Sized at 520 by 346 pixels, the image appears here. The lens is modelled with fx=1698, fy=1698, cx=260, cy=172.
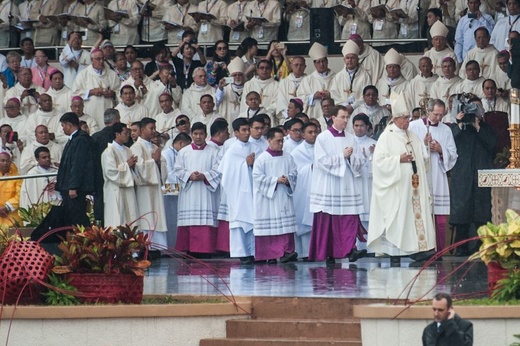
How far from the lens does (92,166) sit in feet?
69.8

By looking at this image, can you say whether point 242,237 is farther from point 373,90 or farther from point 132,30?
point 132,30

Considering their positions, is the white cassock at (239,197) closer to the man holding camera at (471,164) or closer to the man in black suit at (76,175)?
the man in black suit at (76,175)

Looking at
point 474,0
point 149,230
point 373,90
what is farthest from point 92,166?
point 474,0

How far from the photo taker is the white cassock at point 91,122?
26.2 metres

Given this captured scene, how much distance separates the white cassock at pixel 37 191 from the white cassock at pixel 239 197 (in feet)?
10.2

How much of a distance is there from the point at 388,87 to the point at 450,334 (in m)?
12.4

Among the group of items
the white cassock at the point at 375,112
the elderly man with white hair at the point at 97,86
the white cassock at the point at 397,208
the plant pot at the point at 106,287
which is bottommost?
the plant pot at the point at 106,287

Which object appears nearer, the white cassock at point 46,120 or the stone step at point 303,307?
the stone step at point 303,307

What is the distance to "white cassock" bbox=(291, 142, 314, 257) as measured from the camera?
21.9 m

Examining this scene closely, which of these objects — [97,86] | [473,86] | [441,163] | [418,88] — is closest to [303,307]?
[441,163]

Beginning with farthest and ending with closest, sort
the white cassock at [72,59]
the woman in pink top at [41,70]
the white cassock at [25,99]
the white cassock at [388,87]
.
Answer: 1. the white cassock at [72,59]
2. the woman in pink top at [41,70]
3. the white cassock at [25,99]
4. the white cassock at [388,87]

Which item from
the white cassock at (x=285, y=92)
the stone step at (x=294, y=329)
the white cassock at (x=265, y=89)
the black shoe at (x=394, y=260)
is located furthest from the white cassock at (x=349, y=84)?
the stone step at (x=294, y=329)

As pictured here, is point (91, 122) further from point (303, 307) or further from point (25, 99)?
point (303, 307)

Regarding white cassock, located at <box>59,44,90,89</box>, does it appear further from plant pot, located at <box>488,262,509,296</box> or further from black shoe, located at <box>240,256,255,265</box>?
plant pot, located at <box>488,262,509,296</box>
